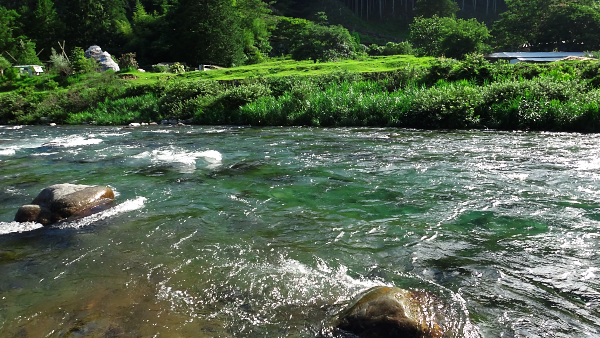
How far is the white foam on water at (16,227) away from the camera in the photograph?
7.08 m

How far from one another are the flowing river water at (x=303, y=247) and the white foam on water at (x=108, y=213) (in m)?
0.04

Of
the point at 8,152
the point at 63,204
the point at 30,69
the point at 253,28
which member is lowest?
the point at 8,152

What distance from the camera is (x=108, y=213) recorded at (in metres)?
7.82

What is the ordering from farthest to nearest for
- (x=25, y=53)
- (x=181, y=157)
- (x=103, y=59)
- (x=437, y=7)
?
(x=437, y=7)
(x=25, y=53)
(x=103, y=59)
(x=181, y=157)

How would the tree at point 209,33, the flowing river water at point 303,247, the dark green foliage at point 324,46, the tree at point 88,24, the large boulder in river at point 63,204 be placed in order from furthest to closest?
the tree at point 88,24, the tree at point 209,33, the dark green foliage at point 324,46, the large boulder in river at point 63,204, the flowing river water at point 303,247

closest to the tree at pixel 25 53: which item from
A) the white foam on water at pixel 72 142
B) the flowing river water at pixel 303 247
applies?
the white foam on water at pixel 72 142

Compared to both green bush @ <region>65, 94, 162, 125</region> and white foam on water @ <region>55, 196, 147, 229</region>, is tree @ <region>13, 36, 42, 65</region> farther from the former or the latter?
white foam on water @ <region>55, 196, 147, 229</region>

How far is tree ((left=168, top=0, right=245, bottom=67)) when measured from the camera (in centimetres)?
4925

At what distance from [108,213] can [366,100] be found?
16.6m

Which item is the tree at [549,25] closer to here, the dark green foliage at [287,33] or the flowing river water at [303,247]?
the dark green foliage at [287,33]

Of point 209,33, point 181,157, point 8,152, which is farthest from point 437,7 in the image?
point 8,152

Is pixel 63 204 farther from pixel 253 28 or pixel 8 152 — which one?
pixel 253 28

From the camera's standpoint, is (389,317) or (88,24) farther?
(88,24)

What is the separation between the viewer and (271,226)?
7.12 meters
